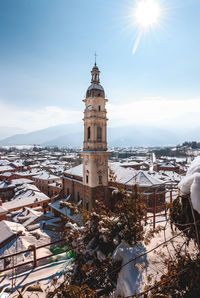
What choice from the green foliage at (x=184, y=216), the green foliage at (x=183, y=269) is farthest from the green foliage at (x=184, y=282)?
the green foliage at (x=184, y=216)

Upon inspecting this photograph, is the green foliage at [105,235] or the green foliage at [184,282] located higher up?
the green foliage at [184,282]

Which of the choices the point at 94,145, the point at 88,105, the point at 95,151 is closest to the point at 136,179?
the point at 95,151

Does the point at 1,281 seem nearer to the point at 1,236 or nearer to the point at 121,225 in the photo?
the point at 121,225

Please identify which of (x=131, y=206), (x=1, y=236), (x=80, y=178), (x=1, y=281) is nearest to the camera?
(x=131, y=206)

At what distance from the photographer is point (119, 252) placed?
12.2 feet

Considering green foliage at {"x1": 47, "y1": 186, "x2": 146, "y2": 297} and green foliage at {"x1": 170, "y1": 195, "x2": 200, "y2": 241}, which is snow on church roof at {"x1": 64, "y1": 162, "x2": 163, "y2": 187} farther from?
green foliage at {"x1": 170, "y1": 195, "x2": 200, "y2": 241}

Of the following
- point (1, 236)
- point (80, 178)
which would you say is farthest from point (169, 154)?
point (1, 236)

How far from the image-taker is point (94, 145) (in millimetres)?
19703

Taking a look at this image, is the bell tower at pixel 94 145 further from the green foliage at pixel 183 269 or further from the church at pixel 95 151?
the green foliage at pixel 183 269

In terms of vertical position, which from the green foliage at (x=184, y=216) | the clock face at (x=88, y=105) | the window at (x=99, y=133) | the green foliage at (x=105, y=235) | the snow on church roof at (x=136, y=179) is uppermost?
the clock face at (x=88, y=105)

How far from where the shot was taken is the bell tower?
63.7ft

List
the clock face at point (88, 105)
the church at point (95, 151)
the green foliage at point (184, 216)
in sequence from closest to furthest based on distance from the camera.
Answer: the green foliage at point (184, 216)
the church at point (95, 151)
the clock face at point (88, 105)

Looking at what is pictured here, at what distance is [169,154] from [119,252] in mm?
127020

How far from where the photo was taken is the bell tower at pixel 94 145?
1942 centimetres
